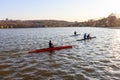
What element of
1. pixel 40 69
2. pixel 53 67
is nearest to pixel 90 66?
pixel 53 67

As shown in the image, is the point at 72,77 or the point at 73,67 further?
the point at 73,67

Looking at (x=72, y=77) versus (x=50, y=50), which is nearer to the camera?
(x=72, y=77)

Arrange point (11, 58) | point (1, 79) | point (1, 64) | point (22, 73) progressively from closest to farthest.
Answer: point (1, 79)
point (22, 73)
point (1, 64)
point (11, 58)

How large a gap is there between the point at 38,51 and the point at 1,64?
1116 centimetres

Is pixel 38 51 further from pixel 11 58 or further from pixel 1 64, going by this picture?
pixel 1 64

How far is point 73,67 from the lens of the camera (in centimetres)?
2791

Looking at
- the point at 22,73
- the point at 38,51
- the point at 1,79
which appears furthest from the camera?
the point at 38,51

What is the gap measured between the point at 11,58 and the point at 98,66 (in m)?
15.7

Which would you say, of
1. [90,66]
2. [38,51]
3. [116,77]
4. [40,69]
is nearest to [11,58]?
[38,51]

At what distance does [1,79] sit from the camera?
22281mm

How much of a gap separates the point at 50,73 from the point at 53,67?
3.46 meters

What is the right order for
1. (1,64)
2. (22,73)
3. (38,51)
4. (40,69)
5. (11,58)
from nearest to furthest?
1. (22,73)
2. (40,69)
3. (1,64)
4. (11,58)
5. (38,51)

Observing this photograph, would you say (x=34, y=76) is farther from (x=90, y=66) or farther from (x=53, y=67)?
(x=90, y=66)

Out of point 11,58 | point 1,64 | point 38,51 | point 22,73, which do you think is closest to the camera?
point 22,73
